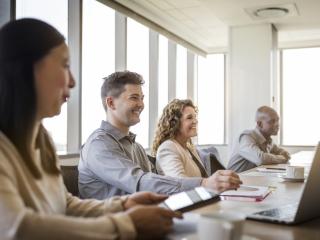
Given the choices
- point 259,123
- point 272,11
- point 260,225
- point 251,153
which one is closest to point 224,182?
point 260,225

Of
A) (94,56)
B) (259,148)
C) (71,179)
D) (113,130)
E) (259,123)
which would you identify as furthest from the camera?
(94,56)

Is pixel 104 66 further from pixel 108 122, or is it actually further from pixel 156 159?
pixel 108 122

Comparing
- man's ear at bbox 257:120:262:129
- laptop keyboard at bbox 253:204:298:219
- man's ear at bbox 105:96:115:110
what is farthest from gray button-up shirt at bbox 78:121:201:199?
man's ear at bbox 257:120:262:129

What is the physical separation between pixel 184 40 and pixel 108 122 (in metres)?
4.87

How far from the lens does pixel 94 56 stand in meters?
4.68

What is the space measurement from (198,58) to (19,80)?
23.7 ft

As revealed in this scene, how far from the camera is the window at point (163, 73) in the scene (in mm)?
6582

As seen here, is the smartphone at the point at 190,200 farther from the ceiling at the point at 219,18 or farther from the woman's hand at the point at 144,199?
the ceiling at the point at 219,18

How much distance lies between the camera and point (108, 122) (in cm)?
210

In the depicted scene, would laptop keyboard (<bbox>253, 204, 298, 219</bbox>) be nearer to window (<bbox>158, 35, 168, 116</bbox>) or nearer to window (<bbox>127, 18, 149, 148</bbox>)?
window (<bbox>127, 18, 149, 148</bbox>)

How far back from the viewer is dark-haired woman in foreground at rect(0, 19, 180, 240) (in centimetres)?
82

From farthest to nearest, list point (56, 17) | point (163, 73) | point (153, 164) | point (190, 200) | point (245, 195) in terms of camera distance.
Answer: point (163, 73), point (56, 17), point (153, 164), point (245, 195), point (190, 200)

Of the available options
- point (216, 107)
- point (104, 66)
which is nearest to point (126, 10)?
point (104, 66)

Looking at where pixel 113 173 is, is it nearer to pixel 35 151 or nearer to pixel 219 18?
pixel 35 151
